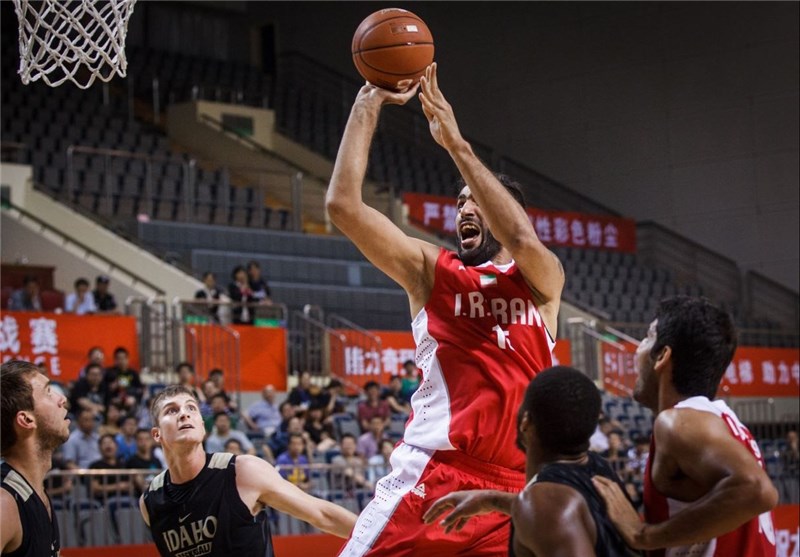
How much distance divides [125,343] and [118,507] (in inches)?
155

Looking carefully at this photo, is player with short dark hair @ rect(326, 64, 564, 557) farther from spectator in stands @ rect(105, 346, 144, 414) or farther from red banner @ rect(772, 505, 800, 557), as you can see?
red banner @ rect(772, 505, 800, 557)

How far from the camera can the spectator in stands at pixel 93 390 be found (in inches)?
452

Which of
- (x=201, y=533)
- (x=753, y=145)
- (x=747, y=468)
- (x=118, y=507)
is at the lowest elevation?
(x=118, y=507)

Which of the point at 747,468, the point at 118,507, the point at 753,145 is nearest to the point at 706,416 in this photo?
the point at 747,468

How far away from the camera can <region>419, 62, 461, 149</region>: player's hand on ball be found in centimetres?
382

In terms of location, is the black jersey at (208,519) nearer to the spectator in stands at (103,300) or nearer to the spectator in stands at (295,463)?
the spectator in stands at (295,463)

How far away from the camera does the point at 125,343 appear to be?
13281mm

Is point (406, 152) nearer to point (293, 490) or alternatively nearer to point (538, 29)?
point (538, 29)

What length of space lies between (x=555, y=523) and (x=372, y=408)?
406 inches

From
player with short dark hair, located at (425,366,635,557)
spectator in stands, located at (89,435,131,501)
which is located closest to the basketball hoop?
player with short dark hair, located at (425,366,635,557)

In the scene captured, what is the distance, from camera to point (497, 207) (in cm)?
375

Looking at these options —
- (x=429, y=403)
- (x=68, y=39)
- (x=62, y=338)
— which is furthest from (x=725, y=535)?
(x=62, y=338)

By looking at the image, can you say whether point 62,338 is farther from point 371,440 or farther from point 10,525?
point 10,525

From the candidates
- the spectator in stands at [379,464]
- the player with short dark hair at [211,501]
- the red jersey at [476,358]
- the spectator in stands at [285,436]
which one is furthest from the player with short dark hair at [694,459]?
the spectator in stands at [285,436]
